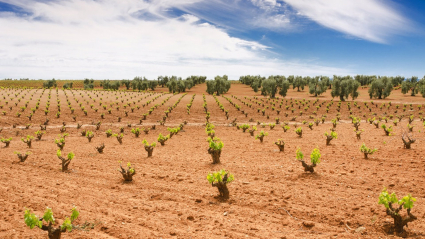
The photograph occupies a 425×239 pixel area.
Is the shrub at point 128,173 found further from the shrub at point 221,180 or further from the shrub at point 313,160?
the shrub at point 313,160

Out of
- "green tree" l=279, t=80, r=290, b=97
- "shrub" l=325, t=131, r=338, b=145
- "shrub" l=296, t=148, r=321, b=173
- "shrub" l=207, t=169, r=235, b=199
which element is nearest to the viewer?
"shrub" l=207, t=169, r=235, b=199

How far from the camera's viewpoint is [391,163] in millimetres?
12523

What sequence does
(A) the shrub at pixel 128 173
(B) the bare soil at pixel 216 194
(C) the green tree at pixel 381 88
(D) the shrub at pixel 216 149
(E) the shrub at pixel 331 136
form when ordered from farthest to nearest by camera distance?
(C) the green tree at pixel 381 88, (E) the shrub at pixel 331 136, (D) the shrub at pixel 216 149, (A) the shrub at pixel 128 173, (B) the bare soil at pixel 216 194

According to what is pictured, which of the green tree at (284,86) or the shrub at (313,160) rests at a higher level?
the green tree at (284,86)

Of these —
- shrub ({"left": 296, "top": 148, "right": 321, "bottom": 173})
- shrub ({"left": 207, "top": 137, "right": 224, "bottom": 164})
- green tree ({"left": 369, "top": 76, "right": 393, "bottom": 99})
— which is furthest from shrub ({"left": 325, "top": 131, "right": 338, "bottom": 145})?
green tree ({"left": 369, "top": 76, "right": 393, "bottom": 99})

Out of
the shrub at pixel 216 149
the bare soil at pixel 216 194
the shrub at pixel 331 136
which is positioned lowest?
the bare soil at pixel 216 194

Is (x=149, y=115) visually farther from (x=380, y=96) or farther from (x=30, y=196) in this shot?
(x=380, y=96)

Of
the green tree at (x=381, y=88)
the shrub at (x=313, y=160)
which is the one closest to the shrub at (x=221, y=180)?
the shrub at (x=313, y=160)

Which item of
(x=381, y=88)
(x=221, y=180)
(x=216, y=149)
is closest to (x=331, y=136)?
(x=216, y=149)

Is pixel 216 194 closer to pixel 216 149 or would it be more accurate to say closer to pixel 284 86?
pixel 216 149

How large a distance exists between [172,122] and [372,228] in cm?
3596

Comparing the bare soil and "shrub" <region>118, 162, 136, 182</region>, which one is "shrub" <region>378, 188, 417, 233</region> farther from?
"shrub" <region>118, 162, 136, 182</region>

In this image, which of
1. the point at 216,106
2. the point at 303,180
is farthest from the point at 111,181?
the point at 216,106

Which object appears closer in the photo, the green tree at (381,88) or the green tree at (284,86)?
the green tree at (381,88)
